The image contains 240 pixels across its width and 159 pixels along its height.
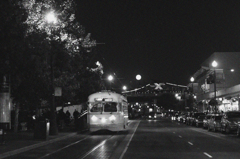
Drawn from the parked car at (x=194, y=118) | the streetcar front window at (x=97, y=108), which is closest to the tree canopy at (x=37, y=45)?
the streetcar front window at (x=97, y=108)

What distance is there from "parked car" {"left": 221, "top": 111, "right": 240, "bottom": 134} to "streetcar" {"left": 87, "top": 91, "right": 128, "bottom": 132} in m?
8.30

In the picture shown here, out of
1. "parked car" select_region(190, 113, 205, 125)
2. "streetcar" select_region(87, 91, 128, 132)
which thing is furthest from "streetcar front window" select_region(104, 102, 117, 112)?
"parked car" select_region(190, 113, 205, 125)

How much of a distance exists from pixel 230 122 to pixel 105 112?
32.2ft

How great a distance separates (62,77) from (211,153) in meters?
22.1

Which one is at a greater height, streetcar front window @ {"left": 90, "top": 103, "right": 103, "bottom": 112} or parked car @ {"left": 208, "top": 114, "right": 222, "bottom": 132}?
streetcar front window @ {"left": 90, "top": 103, "right": 103, "bottom": 112}

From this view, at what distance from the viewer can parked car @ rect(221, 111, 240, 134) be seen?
105ft

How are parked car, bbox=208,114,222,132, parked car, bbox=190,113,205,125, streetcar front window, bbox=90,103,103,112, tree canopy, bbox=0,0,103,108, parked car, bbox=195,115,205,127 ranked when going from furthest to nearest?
1. parked car, bbox=190,113,205,125
2. parked car, bbox=195,115,205,127
3. parked car, bbox=208,114,222,132
4. streetcar front window, bbox=90,103,103,112
5. tree canopy, bbox=0,0,103,108

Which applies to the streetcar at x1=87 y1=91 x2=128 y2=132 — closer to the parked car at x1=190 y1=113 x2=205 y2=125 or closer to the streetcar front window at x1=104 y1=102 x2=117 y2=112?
the streetcar front window at x1=104 y1=102 x2=117 y2=112

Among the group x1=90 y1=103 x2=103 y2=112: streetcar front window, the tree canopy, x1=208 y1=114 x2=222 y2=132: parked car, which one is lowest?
x1=208 y1=114 x2=222 y2=132: parked car

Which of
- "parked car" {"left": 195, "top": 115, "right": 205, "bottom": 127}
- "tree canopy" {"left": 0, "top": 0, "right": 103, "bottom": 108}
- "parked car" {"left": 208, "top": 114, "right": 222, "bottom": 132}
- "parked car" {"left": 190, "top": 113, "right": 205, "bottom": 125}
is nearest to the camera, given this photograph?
"tree canopy" {"left": 0, "top": 0, "right": 103, "bottom": 108}

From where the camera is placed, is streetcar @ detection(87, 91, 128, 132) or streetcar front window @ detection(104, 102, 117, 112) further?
streetcar front window @ detection(104, 102, 117, 112)

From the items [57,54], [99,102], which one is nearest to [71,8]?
[57,54]

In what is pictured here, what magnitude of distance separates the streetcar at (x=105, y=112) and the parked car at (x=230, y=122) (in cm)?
830

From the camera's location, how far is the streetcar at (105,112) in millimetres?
33219
